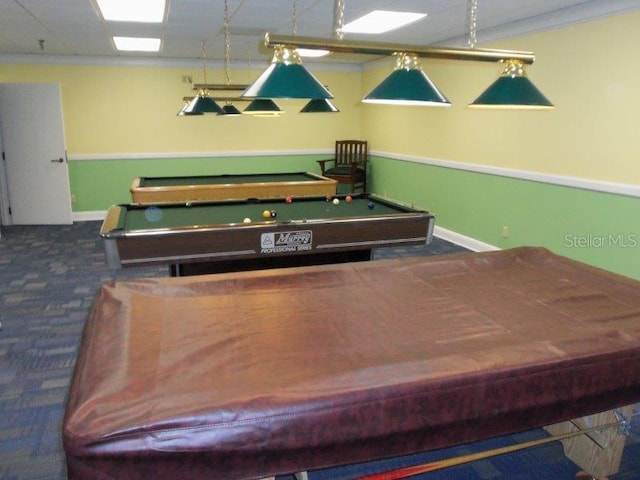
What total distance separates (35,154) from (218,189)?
→ 3146 mm

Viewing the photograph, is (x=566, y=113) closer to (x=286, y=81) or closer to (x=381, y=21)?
(x=381, y=21)

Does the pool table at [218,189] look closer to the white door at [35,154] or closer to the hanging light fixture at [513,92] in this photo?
the white door at [35,154]

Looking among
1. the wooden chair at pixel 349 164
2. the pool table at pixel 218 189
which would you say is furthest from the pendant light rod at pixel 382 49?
the wooden chair at pixel 349 164

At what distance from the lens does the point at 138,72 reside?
22.5 feet

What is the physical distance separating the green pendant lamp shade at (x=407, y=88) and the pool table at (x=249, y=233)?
1448mm

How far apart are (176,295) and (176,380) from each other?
0.69 m

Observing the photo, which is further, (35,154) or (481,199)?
(35,154)

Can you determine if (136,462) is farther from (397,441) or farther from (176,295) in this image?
(176,295)

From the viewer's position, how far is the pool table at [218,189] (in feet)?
15.6

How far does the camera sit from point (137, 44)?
5.71 metres

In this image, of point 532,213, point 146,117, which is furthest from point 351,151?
point 532,213

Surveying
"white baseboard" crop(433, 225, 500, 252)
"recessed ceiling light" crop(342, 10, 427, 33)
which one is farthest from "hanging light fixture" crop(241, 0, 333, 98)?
"white baseboard" crop(433, 225, 500, 252)

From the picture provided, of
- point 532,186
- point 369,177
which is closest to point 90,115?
point 369,177

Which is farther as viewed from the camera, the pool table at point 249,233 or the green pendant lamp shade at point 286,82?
the pool table at point 249,233
